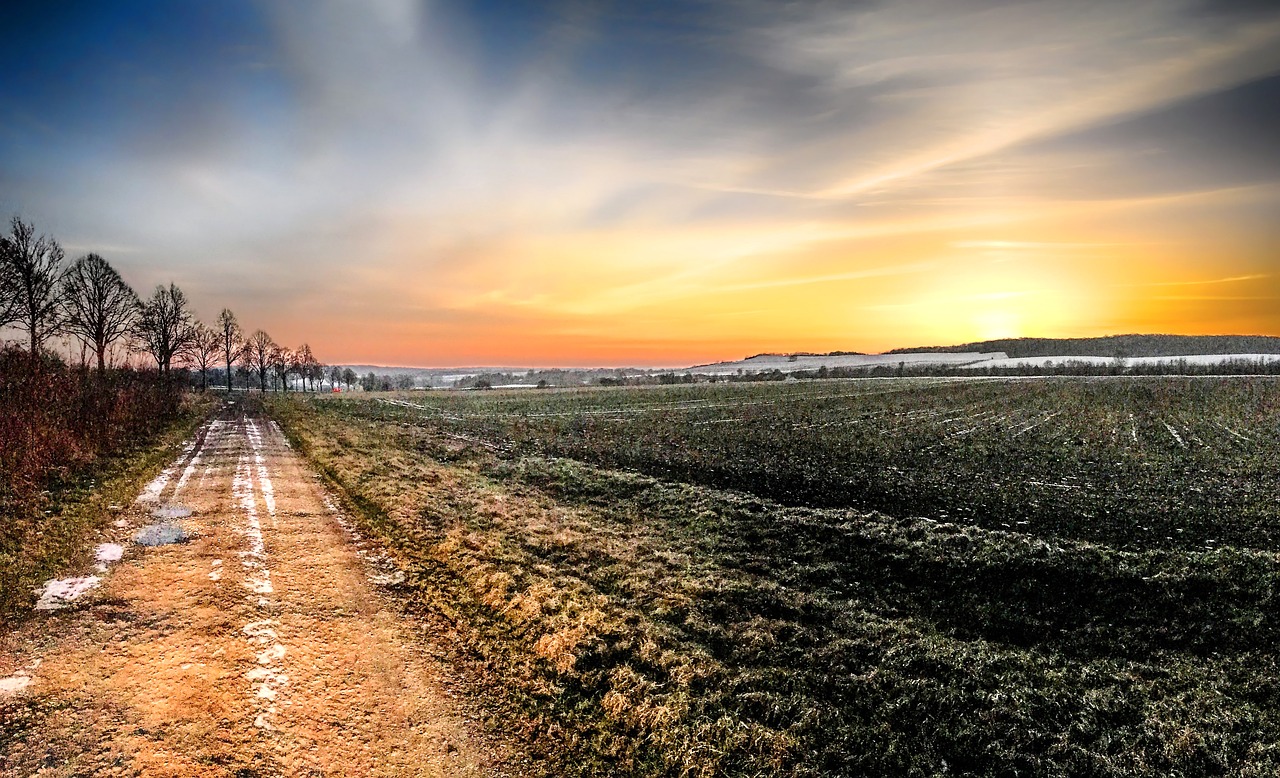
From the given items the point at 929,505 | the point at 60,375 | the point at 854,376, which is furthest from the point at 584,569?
the point at 854,376

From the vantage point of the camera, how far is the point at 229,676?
5227mm

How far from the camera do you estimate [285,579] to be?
7.55 meters

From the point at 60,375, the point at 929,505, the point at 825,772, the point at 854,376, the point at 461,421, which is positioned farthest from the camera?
the point at 854,376

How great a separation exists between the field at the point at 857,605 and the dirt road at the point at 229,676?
0.73 meters

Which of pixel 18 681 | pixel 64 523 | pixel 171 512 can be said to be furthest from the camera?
pixel 171 512

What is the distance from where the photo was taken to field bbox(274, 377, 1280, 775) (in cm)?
482

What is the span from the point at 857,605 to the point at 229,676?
7529mm

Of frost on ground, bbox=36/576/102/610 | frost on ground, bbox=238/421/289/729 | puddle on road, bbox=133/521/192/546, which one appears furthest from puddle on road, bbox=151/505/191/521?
frost on ground, bbox=36/576/102/610

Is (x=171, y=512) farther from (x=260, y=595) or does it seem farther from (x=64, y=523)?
(x=260, y=595)

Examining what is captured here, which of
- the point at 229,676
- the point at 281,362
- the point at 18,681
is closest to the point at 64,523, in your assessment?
the point at 18,681

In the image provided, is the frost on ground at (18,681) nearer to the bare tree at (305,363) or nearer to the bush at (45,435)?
the bush at (45,435)

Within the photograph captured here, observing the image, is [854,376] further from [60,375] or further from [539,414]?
[60,375]

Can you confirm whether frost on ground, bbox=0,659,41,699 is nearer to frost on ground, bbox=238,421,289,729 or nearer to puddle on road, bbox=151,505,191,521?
frost on ground, bbox=238,421,289,729

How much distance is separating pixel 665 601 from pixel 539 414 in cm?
3303
